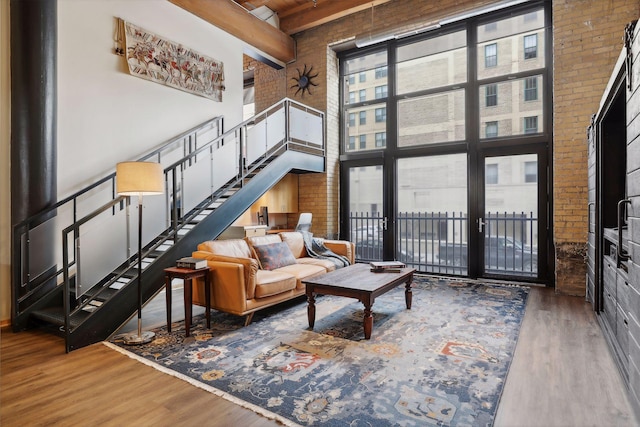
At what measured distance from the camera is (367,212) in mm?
7180

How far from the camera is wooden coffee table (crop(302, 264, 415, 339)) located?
3326 millimetres

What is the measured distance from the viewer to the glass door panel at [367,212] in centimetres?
702

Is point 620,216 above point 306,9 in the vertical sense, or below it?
below

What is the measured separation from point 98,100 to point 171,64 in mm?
1321

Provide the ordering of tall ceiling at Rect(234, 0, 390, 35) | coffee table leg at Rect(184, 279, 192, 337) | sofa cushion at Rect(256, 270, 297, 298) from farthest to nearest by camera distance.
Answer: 1. tall ceiling at Rect(234, 0, 390, 35)
2. sofa cushion at Rect(256, 270, 297, 298)
3. coffee table leg at Rect(184, 279, 192, 337)

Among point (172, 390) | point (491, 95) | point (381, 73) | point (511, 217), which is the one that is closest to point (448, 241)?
point (511, 217)

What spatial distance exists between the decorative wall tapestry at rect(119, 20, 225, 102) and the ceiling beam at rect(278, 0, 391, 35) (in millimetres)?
2111

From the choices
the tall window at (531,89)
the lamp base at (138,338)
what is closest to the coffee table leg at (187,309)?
the lamp base at (138,338)

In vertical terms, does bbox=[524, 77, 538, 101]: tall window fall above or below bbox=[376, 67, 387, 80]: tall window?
below

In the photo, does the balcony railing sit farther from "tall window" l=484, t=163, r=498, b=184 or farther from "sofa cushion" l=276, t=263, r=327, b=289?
"sofa cushion" l=276, t=263, r=327, b=289

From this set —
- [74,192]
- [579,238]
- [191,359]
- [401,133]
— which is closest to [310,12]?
[401,133]

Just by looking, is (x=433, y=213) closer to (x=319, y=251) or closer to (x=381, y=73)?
(x=319, y=251)

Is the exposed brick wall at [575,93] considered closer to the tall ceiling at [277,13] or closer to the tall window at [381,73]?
the tall window at [381,73]

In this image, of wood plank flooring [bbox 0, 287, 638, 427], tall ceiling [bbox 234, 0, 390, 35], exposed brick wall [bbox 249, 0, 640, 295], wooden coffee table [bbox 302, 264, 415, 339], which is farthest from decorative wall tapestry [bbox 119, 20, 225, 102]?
exposed brick wall [bbox 249, 0, 640, 295]
